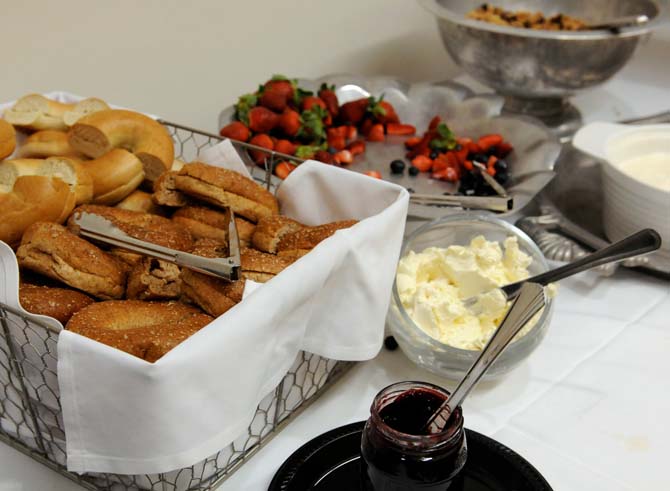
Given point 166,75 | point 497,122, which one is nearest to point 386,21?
point 497,122

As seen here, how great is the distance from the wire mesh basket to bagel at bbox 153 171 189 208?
0.72 feet

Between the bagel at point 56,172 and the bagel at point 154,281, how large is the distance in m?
0.14

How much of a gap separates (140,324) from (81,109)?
1.14 ft

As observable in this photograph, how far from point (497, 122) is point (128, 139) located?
0.68 m

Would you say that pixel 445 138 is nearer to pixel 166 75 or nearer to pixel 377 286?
pixel 166 75

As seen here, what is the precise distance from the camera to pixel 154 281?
2.21 feet

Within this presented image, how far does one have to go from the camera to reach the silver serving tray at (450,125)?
1.16 m

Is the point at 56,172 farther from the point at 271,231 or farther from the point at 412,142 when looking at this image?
the point at 412,142

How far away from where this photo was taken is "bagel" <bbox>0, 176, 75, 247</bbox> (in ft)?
2.33

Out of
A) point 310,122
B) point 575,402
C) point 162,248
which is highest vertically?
point 162,248

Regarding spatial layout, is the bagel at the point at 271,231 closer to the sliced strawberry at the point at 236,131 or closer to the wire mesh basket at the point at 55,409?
the wire mesh basket at the point at 55,409

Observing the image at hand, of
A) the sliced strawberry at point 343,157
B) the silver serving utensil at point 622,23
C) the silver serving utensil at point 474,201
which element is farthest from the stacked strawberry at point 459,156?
the silver serving utensil at point 622,23

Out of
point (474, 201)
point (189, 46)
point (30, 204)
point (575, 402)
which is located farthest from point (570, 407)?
point (189, 46)

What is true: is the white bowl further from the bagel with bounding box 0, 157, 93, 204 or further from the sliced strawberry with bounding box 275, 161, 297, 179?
the bagel with bounding box 0, 157, 93, 204
